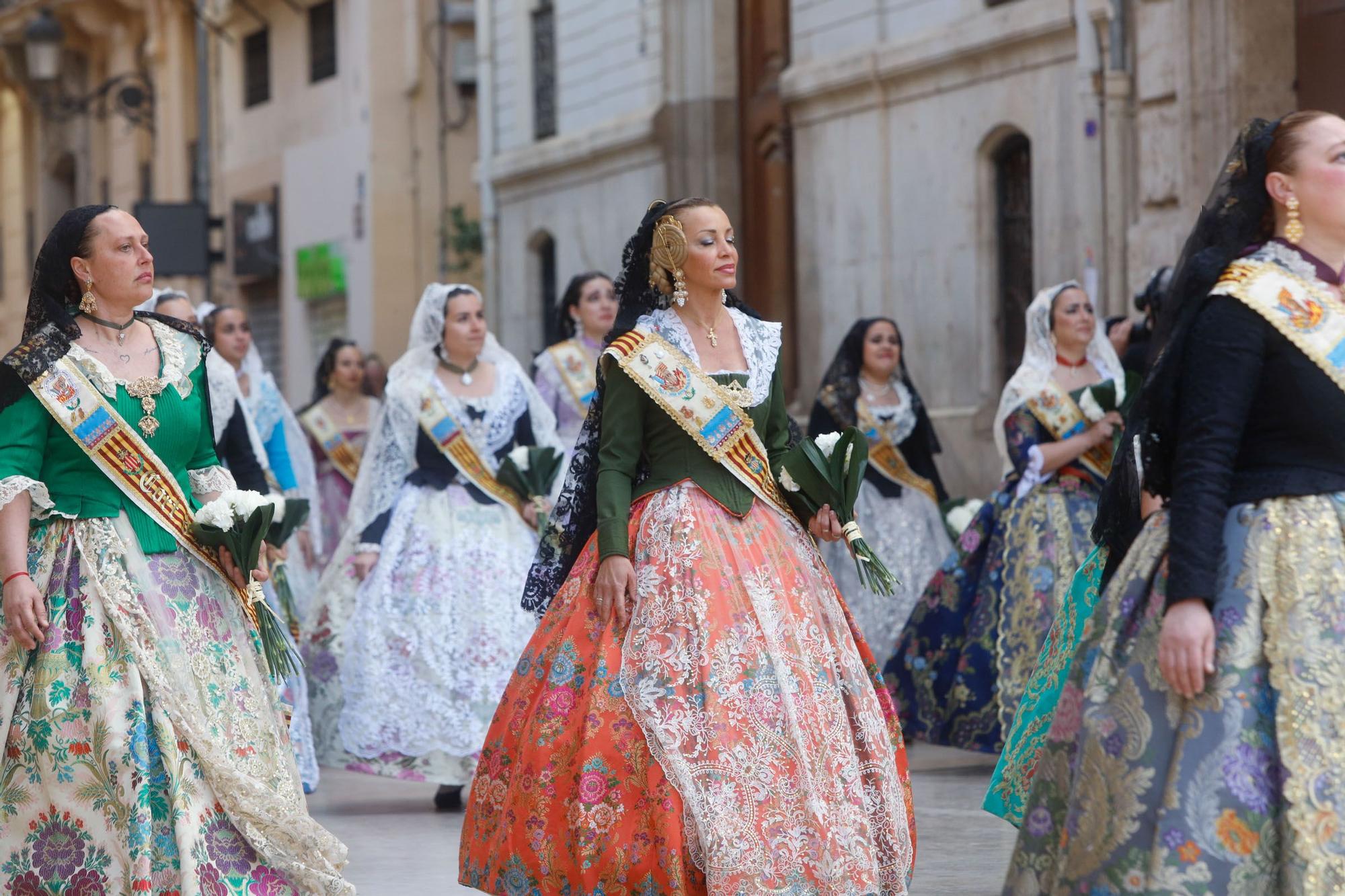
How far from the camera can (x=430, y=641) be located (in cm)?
841

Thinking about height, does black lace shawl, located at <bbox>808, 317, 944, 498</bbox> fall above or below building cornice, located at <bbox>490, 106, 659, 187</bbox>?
below

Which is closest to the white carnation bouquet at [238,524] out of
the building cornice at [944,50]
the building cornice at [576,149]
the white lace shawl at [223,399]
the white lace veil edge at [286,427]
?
the white lace shawl at [223,399]

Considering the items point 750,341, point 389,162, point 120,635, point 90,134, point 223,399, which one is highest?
point 90,134

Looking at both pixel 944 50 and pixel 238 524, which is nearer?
pixel 238 524

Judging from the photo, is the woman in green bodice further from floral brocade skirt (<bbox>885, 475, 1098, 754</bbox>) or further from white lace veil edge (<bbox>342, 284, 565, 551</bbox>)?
floral brocade skirt (<bbox>885, 475, 1098, 754</bbox>)

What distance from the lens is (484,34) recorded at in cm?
2192

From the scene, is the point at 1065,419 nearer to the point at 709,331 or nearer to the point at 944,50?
the point at 709,331

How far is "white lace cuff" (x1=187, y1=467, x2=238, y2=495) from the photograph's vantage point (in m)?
5.84

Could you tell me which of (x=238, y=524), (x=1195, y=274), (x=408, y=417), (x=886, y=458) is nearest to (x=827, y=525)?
(x=238, y=524)

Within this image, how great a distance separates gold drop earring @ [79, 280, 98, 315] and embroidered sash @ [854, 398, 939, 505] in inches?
206

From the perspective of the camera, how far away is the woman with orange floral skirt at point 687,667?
17.1 feet

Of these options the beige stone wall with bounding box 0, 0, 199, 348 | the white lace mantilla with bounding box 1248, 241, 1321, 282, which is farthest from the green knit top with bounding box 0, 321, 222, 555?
the beige stone wall with bounding box 0, 0, 199, 348

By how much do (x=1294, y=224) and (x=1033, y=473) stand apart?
425 cm

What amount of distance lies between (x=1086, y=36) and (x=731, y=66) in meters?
5.87
